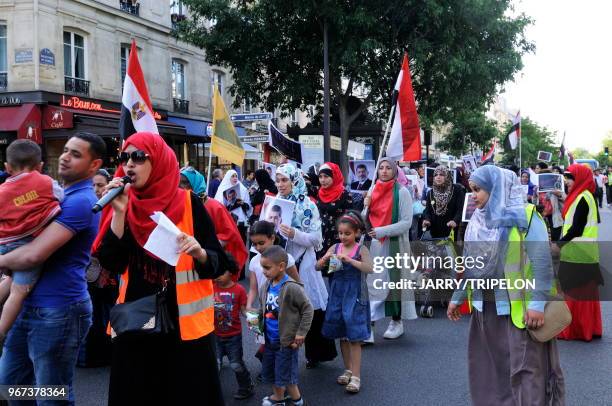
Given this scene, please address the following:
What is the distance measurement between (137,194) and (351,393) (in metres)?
2.93

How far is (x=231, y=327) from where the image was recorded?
16.0 feet

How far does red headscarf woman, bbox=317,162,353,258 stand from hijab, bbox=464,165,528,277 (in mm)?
2470

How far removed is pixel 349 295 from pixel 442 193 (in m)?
3.24

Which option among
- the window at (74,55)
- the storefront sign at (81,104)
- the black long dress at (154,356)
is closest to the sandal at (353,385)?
the black long dress at (154,356)

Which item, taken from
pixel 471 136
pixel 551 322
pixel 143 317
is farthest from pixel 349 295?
pixel 471 136

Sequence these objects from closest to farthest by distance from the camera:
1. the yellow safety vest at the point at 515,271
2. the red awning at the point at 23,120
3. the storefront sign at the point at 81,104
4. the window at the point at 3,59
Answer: the yellow safety vest at the point at 515,271, the red awning at the point at 23,120, the window at the point at 3,59, the storefront sign at the point at 81,104

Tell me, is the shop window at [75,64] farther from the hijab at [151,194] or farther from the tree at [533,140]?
the tree at [533,140]

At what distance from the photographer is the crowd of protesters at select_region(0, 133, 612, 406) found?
9.36 feet

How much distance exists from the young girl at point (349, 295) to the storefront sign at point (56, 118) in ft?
50.0

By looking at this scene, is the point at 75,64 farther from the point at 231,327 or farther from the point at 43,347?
the point at 43,347

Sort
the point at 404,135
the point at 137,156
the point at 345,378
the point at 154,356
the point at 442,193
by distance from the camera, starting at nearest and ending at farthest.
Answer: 1. the point at 137,156
2. the point at 154,356
3. the point at 345,378
4. the point at 404,135
5. the point at 442,193

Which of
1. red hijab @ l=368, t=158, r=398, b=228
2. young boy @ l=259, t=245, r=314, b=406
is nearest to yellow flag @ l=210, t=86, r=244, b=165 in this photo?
red hijab @ l=368, t=158, r=398, b=228

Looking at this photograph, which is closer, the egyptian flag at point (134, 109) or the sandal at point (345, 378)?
the egyptian flag at point (134, 109)

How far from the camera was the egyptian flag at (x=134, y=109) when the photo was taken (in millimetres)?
Result: 4879
